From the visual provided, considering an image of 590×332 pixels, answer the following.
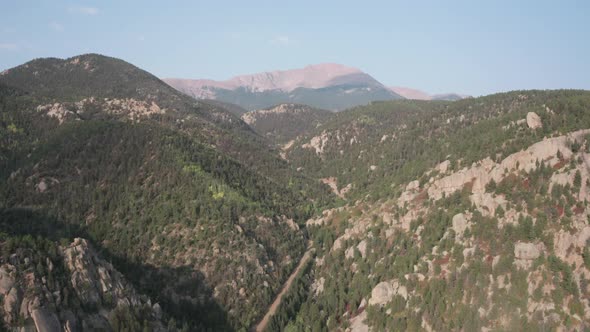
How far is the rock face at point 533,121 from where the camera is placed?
148 m

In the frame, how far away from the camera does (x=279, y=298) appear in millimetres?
139500

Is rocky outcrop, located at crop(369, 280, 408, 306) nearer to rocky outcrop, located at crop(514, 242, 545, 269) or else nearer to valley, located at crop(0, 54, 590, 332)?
valley, located at crop(0, 54, 590, 332)

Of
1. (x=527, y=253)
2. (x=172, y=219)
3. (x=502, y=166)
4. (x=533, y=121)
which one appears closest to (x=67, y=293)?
(x=172, y=219)

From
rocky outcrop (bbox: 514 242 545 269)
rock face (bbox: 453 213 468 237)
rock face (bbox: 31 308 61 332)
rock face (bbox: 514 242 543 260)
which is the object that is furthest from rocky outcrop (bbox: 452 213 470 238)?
rock face (bbox: 31 308 61 332)

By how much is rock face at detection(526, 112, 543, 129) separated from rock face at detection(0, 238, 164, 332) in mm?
129255

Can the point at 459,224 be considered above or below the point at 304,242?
above

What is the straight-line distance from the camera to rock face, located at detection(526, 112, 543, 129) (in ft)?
→ 487

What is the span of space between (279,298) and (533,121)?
335 feet

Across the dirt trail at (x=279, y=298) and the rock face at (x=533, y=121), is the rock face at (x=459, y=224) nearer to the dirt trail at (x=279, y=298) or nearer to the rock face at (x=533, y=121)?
the rock face at (x=533, y=121)

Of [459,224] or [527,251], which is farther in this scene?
[459,224]

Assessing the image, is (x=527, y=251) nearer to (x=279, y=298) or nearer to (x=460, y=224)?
(x=460, y=224)

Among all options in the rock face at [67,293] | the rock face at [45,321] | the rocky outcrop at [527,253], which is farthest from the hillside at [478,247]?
the rock face at [45,321]

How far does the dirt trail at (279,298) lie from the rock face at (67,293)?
3151 centimetres

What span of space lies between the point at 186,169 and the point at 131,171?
73.3 feet
